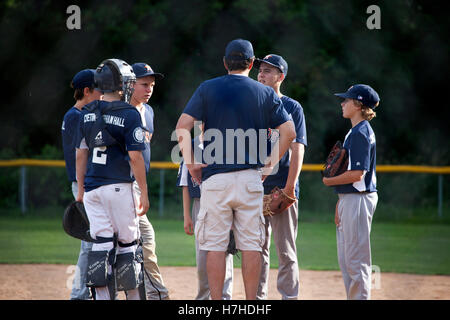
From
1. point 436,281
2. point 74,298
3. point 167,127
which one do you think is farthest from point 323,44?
point 74,298

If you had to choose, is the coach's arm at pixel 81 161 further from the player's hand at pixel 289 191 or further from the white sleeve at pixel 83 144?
the player's hand at pixel 289 191

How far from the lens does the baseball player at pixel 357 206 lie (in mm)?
3629

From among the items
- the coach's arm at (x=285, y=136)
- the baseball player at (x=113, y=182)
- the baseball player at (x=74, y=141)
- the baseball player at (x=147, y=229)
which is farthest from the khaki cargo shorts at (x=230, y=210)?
the baseball player at (x=74, y=141)

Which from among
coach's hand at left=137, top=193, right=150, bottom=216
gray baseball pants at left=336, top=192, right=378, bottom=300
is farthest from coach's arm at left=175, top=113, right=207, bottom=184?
gray baseball pants at left=336, top=192, right=378, bottom=300

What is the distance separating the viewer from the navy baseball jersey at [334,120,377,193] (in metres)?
3.66

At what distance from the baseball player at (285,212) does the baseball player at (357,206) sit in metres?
0.28

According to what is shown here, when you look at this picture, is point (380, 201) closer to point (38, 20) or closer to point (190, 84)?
point (190, 84)

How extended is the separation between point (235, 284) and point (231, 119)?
8.37 feet

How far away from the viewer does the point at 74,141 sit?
13.2 feet

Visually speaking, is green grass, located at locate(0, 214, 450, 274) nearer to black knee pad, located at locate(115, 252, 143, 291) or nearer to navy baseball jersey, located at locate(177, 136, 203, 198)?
navy baseball jersey, located at locate(177, 136, 203, 198)

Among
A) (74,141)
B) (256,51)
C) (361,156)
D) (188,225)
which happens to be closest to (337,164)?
(361,156)

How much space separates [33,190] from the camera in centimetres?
1129
